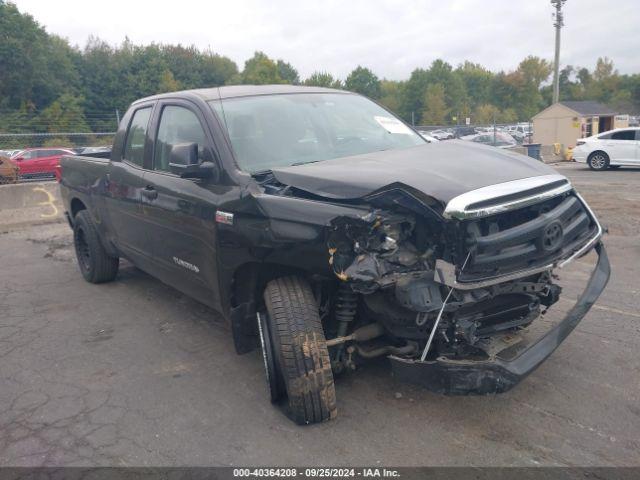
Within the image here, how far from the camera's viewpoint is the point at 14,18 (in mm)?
53250

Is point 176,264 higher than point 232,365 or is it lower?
higher

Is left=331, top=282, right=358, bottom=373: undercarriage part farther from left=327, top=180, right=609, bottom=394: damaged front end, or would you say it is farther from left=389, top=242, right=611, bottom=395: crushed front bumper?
left=389, top=242, right=611, bottom=395: crushed front bumper

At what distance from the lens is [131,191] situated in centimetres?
494

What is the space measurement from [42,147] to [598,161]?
18.7 meters

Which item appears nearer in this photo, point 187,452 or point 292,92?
point 187,452

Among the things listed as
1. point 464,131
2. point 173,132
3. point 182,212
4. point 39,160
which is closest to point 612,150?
point 464,131

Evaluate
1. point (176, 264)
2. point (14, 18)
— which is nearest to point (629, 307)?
point (176, 264)

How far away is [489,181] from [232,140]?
178cm

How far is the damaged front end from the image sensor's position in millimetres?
2846

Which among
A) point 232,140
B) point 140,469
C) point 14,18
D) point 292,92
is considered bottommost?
point 140,469

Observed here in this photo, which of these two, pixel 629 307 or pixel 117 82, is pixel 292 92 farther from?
pixel 117 82

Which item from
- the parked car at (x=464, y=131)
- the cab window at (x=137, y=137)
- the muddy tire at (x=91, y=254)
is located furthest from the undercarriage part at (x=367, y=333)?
the parked car at (x=464, y=131)

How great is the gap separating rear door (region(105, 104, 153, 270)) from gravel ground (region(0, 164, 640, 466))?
2.31 ft

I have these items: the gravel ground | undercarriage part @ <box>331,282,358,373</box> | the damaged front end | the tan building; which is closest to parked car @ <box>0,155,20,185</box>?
the gravel ground
